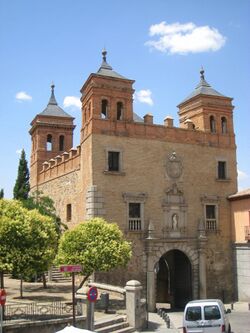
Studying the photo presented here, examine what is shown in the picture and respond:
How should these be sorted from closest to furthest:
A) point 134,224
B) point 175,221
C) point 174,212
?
point 134,224 < point 175,221 < point 174,212

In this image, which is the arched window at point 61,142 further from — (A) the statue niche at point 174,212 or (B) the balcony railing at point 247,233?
(B) the balcony railing at point 247,233

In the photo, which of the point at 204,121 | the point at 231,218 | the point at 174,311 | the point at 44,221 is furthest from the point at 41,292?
the point at 204,121

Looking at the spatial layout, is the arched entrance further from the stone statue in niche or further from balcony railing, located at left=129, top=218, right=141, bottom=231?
balcony railing, located at left=129, top=218, right=141, bottom=231

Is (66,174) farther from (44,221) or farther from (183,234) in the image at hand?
(44,221)

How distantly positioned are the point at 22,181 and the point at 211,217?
70.2 ft

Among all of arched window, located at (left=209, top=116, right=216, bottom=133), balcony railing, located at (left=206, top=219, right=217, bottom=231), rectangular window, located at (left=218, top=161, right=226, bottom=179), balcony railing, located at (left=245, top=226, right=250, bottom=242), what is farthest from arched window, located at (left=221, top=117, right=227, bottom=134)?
balcony railing, located at (left=245, top=226, right=250, bottom=242)

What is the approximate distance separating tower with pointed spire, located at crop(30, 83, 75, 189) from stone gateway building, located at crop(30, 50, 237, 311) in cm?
1030

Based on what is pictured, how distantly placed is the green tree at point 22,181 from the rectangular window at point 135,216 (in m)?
18.1

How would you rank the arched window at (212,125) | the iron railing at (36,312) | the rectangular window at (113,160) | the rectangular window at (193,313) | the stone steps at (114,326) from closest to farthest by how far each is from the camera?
the rectangular window at (193,313) → the iron railing at (36,312) → the stone steps at (114,326) → the rectangular window at (113,160) → the arched window at (212,125)

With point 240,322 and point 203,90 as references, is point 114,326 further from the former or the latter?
Result: point 203,90

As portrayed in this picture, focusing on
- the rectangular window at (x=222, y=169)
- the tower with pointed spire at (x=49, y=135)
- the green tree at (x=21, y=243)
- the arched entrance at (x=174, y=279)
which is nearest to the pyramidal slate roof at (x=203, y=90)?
the rectangular window at (x=222, y=169)

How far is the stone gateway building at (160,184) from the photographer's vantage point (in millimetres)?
26562

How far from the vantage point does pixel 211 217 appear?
2973 cm

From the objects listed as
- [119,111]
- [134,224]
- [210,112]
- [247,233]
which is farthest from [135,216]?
[210,112]
